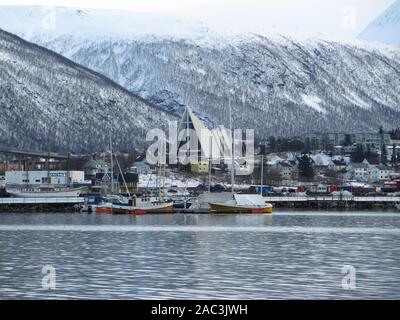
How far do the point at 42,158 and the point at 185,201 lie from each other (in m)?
94.1

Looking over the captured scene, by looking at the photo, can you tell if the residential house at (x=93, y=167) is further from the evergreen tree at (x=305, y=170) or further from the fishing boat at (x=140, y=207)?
the fishing boat at (x=140, y=207)

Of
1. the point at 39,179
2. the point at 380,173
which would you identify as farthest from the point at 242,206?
the point at 380,173

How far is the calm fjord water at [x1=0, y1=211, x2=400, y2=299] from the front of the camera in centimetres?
3105

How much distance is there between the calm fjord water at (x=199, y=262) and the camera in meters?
31.0

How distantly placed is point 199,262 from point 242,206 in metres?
58.4

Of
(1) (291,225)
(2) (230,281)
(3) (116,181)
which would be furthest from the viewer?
(3) (116,181)

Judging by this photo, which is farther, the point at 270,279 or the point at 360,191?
the point at 360,191

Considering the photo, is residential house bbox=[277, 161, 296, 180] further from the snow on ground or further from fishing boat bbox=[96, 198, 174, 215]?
fishing boat bbox=[96, 198, 174, 215]

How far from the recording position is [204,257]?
1677 inches

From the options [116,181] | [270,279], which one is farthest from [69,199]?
[270,279]

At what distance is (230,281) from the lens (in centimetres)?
3338

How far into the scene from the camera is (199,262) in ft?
132
